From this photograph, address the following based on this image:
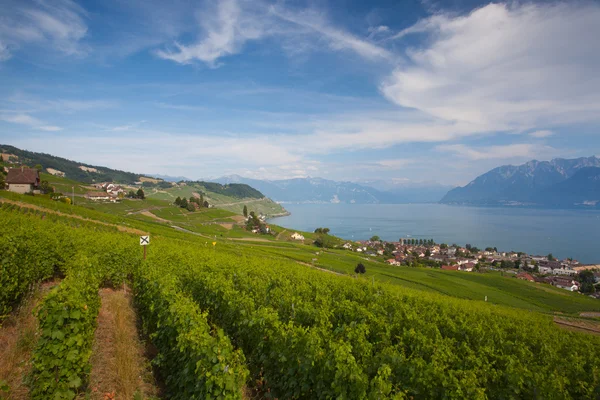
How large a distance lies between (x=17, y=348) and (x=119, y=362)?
8.12 feet

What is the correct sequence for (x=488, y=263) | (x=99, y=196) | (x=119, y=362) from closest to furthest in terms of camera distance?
(x=119, y=362), (x=99, y=196), (x=488, y=263)

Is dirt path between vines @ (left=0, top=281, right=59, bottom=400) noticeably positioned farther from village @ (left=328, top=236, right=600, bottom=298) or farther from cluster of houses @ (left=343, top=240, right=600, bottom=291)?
cluster of houses @ (left=343, top=240, right=600, bottom=291)

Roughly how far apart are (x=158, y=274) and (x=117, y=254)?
5.60m

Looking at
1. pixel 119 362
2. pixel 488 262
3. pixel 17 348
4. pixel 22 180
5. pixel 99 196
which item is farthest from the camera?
pixel 488 262

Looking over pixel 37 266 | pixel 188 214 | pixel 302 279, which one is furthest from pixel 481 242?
pixel 37 266

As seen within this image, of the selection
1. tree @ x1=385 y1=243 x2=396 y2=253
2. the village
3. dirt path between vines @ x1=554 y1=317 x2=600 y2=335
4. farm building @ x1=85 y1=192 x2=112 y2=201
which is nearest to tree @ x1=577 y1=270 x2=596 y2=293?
the village

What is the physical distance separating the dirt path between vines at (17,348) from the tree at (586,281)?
10783cm

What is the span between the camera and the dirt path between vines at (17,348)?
6.43m

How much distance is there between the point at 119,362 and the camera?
7906 millimetres

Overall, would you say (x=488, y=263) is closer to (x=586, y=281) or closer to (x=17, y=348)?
(x=586, y=281)

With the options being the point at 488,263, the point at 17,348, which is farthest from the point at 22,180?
the point at 488,263

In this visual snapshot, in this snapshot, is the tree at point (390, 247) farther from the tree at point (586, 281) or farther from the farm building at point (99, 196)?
the farm building at point (99, 196)

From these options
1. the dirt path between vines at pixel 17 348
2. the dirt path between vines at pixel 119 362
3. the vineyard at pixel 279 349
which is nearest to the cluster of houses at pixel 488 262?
the vineyard at pixel 279 349

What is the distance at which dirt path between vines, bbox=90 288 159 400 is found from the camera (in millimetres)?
7172
